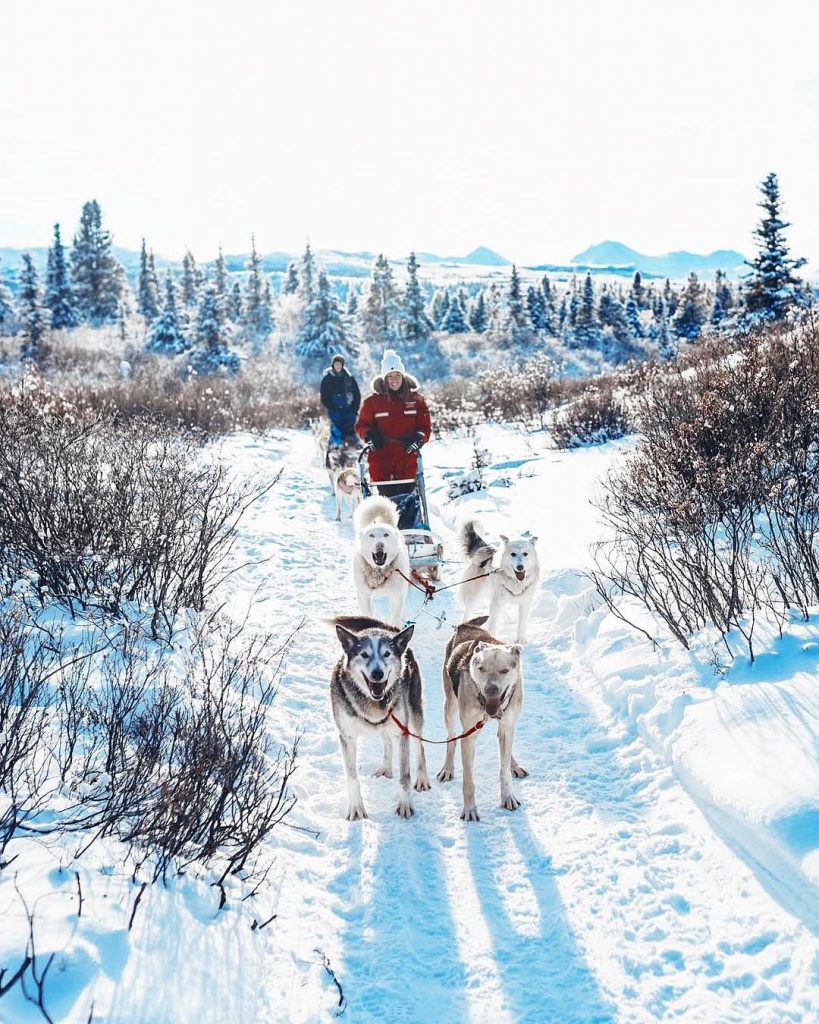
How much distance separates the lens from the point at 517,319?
55.2 meters

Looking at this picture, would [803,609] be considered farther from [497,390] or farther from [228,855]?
[497,390]

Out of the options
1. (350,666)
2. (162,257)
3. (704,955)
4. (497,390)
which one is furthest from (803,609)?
(162,257)

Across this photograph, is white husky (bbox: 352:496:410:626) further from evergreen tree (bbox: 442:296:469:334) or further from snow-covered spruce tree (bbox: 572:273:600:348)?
evergreen tree (bbox: 442:296:469:334)

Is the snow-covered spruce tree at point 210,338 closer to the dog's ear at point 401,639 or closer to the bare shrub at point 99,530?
the bare shrub at point 99,530

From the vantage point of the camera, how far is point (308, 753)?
4.05m

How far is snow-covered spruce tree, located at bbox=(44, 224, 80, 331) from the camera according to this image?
47344 mm

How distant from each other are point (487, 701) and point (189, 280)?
217ft

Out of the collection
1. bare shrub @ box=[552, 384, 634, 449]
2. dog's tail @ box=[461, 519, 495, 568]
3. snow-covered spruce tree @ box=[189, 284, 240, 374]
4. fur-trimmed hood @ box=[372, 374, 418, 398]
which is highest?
snow-covered spruce tree @ box=[189, 284, 240, 374]

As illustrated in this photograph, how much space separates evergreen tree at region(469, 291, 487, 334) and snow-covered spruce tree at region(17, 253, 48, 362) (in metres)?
35.6

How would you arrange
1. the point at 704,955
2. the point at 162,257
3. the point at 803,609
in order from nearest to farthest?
1. the point at 704,955
2. the point at 803,609
3. the point at 162,257

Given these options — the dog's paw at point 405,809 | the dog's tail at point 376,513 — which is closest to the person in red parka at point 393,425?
the dog's tail at point 376,513

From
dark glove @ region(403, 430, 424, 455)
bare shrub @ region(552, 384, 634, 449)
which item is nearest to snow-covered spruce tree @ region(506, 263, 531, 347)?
bare shrub @ region(552, 384, 634, 449)

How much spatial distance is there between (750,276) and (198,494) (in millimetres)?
22442

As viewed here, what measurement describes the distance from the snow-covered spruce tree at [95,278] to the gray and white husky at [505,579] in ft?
173
